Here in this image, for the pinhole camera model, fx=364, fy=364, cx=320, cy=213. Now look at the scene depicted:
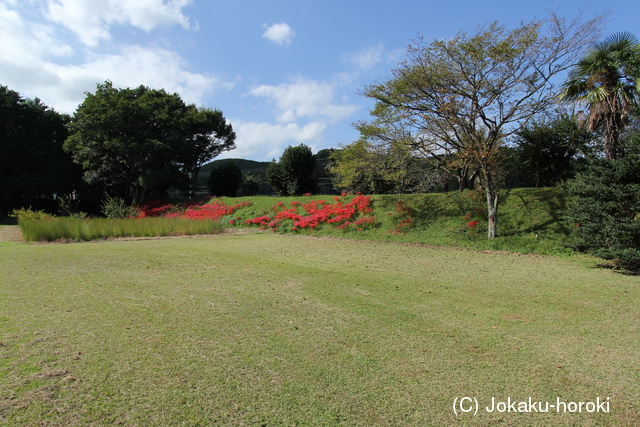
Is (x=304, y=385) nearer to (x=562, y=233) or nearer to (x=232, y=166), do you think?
(x=562, y=233)

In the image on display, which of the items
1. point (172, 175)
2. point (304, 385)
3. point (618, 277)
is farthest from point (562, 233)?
point (172, 175)

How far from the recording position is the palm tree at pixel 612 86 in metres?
9.42

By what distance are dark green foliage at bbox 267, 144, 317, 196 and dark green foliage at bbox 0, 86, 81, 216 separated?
16964 mm

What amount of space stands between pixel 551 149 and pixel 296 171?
1759 centimetres

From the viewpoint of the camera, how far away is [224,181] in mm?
31859

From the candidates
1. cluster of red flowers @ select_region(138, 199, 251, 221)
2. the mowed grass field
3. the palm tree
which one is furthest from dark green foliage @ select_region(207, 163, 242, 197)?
the palm tree

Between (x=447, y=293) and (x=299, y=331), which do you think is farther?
(x=447, y=293)

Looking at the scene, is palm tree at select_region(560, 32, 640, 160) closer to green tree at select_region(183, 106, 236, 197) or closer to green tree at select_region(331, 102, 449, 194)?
green tree at select_region(331, 102, 449, 194)

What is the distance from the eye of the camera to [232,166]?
107 ft

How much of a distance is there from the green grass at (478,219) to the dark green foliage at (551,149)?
4.79ft

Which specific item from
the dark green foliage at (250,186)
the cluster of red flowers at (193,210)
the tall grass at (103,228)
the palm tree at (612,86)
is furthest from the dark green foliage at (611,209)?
the dark green foliage at (250,186)

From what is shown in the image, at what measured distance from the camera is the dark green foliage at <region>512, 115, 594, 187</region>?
14141mm

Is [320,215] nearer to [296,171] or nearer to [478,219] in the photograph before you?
[478,219]

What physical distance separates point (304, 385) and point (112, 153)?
91.9 ft
